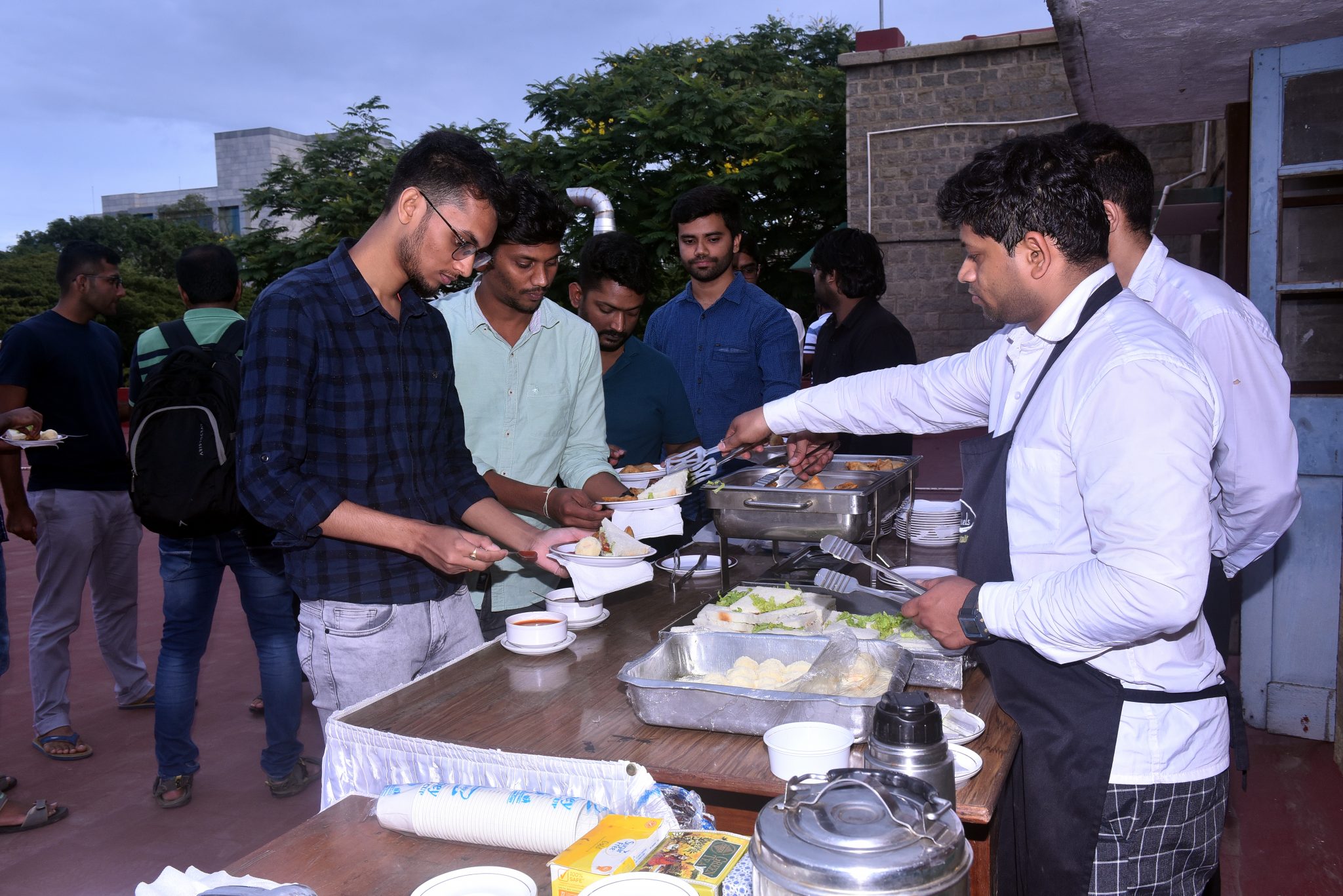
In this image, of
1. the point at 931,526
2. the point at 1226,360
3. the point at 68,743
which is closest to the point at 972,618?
the point at 1226,360

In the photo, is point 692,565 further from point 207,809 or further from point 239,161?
point 239,161

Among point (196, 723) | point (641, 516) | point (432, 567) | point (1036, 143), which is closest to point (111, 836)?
point (196, 723)

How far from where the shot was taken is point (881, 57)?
11.2m

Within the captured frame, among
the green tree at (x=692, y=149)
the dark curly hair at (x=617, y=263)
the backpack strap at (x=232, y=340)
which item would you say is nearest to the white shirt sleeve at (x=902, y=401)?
the dark curly hair at (x=617, y=263)

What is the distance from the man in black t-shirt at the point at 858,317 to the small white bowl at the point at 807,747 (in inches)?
118

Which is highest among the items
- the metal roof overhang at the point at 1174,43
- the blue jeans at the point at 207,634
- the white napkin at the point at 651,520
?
the metal roof overhang at the point at 1174,43

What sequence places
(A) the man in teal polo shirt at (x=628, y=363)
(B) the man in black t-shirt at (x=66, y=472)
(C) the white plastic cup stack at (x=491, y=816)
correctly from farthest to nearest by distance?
1. (B) the man in black t-shirt at (x=66, y=472)
2. (A) the man in teal polo shirt at (x=628, y=363)
3. (C) the white plastic cup stack at (x=491, y=816)

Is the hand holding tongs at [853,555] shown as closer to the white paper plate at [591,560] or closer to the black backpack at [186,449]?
the white paper plate at [591,560]

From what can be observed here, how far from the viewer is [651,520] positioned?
2.69 m

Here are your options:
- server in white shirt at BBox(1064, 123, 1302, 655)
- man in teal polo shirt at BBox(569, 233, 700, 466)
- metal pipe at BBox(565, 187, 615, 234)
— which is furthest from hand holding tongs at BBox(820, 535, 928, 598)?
metal pipe at BBox(565, 187, 615, 234)

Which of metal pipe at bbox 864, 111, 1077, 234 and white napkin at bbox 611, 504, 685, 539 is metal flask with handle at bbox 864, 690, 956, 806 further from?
metal pipe at bbox 864, 111, 1077, 234

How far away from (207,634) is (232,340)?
47.5 inches

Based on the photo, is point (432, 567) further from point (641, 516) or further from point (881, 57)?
point (881, 57)

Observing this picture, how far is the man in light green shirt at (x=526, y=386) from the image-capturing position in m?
2.92
